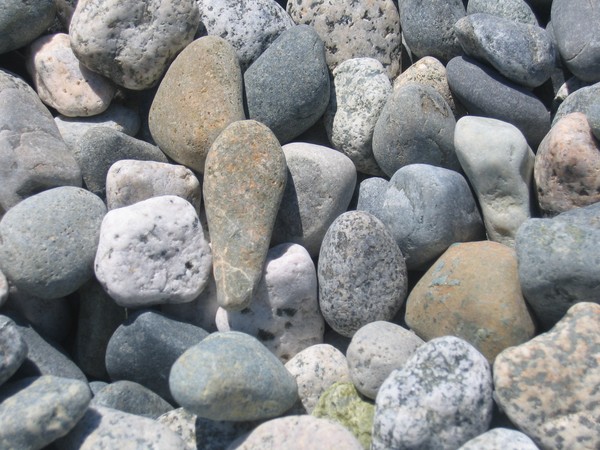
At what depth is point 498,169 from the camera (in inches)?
104

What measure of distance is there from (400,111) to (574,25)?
2.54 feet

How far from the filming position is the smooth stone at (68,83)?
301 centimetres

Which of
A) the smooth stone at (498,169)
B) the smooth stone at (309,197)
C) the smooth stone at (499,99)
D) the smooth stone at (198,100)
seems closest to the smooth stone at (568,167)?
the smooth stone at (498,169)

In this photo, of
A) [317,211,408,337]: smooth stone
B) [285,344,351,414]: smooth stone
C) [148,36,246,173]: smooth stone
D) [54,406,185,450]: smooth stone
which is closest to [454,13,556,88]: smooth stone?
[317,211,408,337]: smooth stone

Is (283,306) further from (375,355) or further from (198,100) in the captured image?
(198,100)

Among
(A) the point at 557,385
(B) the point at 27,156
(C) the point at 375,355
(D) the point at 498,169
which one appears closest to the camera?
(A) the point at 557,385

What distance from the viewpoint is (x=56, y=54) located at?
3.03 metres

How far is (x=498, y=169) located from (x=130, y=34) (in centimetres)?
151

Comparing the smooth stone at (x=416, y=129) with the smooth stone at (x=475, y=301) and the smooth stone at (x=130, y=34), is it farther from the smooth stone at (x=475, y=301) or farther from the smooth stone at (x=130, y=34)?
the smooth stone at (x=130, y=34)

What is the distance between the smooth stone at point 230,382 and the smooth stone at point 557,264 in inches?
33.4

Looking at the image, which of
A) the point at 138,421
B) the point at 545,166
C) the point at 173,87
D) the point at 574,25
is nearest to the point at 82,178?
the point at 173,87

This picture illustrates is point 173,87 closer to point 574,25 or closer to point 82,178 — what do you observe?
point 82,178

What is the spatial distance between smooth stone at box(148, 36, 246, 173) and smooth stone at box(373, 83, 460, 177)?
0.57 metres

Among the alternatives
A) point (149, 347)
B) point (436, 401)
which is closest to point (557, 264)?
point (436, 401)
